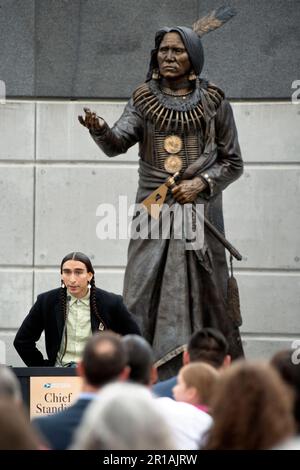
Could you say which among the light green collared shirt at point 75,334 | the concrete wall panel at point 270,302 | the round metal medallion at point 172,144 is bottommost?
the light green collared shirt at point 75,334

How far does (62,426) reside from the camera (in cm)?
655

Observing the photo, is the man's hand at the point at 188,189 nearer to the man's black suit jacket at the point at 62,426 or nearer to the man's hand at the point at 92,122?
the man's hand at the point at 92,122

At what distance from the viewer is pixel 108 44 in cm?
1407

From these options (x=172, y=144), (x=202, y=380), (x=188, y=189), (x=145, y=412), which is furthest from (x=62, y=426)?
(x=172, y=144)

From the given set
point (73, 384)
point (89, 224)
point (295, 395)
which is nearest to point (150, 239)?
point (73, 384)

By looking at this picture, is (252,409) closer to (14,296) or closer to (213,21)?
(213,21)

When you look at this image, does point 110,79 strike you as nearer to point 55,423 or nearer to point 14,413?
point 55,423

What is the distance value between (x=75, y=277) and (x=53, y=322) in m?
0.35

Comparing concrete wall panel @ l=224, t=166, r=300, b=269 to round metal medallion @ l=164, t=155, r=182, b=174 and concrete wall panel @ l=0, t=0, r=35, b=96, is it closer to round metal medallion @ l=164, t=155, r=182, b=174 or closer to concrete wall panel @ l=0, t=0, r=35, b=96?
concrete wall panel @ l=0, t=0, r=35, b=96

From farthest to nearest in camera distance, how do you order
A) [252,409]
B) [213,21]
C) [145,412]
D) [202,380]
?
1. [213,21]
2. [202,380]
3. [252,409]
4. [145,412]

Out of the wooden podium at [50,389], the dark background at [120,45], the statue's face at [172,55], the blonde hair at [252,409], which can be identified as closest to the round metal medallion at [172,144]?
the statue's face at [172,55]

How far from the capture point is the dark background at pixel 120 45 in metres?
14.0

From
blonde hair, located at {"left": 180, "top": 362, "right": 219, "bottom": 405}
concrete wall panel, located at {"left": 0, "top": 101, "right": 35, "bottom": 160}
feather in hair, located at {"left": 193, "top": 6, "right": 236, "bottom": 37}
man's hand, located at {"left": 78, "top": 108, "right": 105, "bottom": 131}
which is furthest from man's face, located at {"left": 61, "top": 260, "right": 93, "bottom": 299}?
concrete wall panel, located at {"left": 0, "top": 101, "right": 35, "bottom": 160}

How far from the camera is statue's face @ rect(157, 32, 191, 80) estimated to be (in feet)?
34.4
